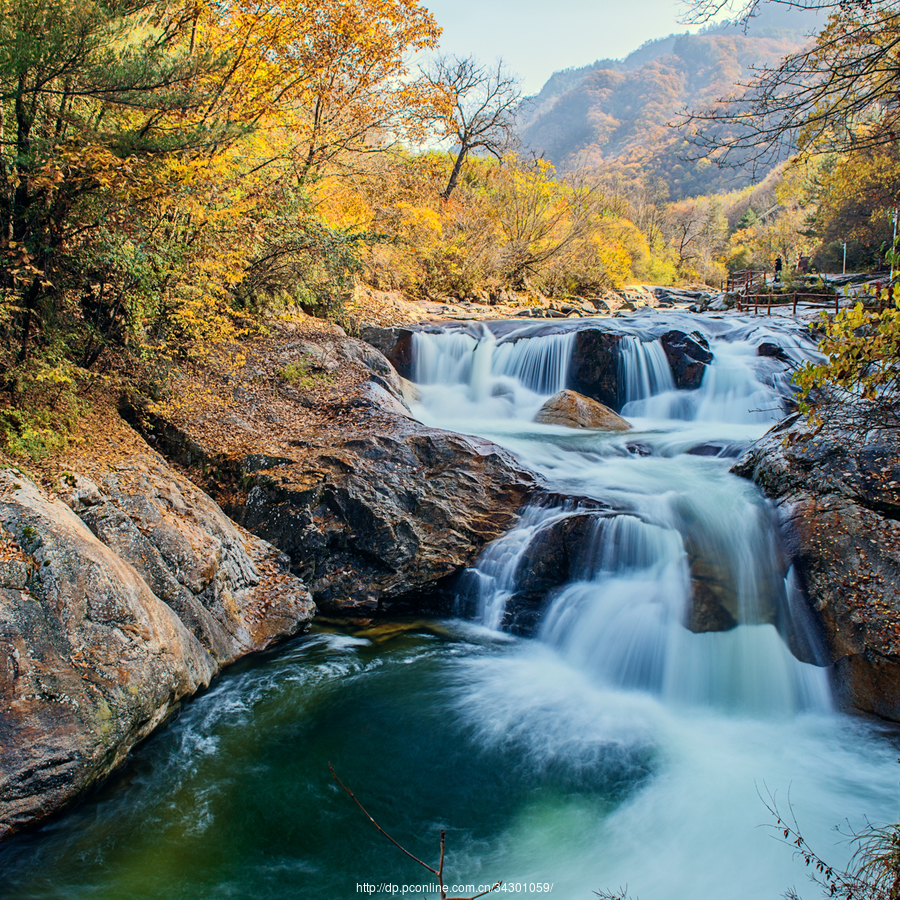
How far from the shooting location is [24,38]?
4.72m

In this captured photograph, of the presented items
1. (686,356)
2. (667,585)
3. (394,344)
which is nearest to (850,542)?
(667,585)

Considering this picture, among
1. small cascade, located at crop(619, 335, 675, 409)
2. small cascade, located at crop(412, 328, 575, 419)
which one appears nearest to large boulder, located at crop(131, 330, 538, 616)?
small cascade, located at crop(412, 328, 575, 419)

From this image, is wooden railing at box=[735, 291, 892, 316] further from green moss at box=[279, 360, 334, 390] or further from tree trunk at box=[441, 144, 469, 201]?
green moss at box=[279, 360, 334, 390]

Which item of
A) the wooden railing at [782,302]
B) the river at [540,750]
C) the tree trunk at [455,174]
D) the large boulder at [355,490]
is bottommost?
the river at [540,750]

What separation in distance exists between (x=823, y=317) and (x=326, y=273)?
10.5 meters

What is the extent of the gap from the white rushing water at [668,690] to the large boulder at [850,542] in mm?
233

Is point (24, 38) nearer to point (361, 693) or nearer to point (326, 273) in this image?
point (361, 693)

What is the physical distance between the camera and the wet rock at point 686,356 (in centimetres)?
1356

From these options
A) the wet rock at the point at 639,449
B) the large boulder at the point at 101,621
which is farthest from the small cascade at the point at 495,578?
the wet rock at the point at 639,449

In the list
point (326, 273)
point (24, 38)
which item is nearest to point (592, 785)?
point (24, 38)

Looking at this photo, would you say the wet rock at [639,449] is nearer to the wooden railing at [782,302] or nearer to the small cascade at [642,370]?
the small cascade at [642,370]

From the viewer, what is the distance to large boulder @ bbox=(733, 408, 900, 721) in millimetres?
5152


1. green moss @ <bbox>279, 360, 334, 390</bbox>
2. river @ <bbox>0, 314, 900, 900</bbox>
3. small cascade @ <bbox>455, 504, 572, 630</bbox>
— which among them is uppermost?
green moss @ <bbox>279, 360, 334, 390</bbox>

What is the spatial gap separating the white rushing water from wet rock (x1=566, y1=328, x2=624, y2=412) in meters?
3.81
